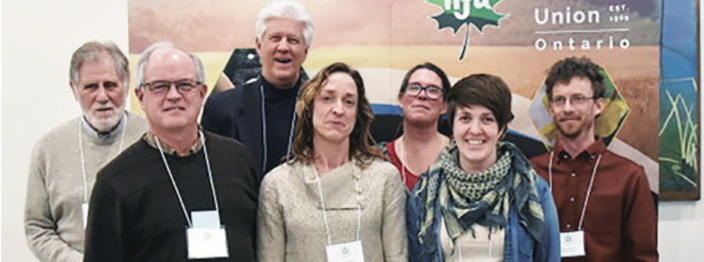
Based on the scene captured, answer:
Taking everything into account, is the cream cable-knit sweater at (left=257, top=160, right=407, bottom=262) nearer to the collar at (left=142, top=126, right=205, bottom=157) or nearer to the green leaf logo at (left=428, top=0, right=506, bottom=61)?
the collar at (left=142, top=126, right=205, bottom=157)

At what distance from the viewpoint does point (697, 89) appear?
3.32 metres

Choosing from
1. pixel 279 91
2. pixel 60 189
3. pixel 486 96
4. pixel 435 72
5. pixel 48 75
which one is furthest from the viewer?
pixel 48 75

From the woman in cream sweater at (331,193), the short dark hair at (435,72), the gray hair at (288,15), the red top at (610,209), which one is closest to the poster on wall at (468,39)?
the short dark hair at (435,72)

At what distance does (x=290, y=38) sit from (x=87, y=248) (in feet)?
4.08

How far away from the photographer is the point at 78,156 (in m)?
2.62

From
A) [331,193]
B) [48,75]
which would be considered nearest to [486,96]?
[331,193]

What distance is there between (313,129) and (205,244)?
613mm

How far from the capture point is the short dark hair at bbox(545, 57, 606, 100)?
9.49 ft

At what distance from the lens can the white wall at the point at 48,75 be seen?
11.0 feet

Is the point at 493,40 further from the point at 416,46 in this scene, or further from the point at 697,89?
the point at 697,89

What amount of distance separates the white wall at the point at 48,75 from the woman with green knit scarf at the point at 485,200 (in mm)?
1478

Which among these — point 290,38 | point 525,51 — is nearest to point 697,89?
point 525,51

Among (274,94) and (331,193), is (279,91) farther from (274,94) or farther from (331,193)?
(331,193)

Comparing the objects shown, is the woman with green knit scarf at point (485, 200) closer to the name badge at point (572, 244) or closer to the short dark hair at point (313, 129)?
the short dark hair at point (313, 129)
